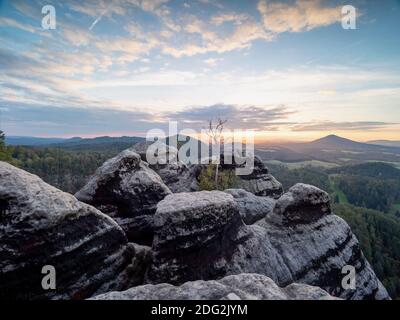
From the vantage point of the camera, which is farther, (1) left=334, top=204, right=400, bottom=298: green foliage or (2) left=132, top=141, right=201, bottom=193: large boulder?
(1) left=334, top=204, right=400, bottom=298: green foliage

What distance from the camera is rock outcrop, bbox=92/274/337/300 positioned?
904cm

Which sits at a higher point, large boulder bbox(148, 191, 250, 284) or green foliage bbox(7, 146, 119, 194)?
large boulder bbox(148, 191, 250, 284)

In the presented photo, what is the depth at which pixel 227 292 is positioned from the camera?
8992 millimetres

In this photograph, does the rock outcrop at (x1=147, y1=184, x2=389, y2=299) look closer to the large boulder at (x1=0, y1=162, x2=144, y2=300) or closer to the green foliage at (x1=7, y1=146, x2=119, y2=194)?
the large boulder at (x1=0, y1=162, x2=144, y2=300)

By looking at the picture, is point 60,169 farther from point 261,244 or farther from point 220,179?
point 261,244

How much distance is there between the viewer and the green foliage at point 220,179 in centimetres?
4047

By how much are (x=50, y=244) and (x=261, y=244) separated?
13.9 m

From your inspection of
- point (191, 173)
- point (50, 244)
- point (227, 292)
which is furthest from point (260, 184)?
point (50, 244)

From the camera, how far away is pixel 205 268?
15211 millimetres

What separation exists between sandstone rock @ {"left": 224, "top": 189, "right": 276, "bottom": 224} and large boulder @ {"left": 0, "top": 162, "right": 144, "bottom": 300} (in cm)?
1888

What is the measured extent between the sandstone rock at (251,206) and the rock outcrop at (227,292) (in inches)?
811

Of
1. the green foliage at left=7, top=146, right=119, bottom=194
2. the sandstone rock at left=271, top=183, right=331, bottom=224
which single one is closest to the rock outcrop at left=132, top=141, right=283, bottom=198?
the sandstone rock at left=271, top=183, right=331, bottom=224
